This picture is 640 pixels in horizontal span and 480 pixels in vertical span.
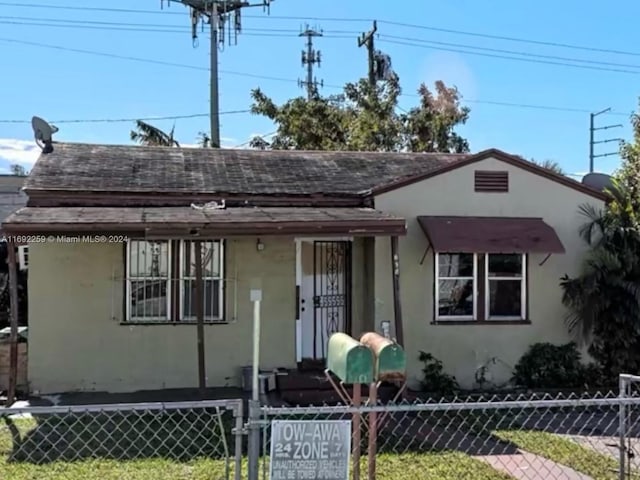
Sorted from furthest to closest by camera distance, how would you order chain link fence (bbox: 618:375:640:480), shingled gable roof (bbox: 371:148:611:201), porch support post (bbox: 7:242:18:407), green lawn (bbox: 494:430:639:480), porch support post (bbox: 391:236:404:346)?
shingled gable roof (bbox: 371:148:611:201) → porch support post (bbox: 391:236:404:346) → porch support post (bbox: 7:242:18:407) → green lawn (bbox: 494:430:639:480) → chain link fence (bbox: 618:375:640:480)

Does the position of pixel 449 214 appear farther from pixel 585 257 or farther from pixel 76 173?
pixel 76 173

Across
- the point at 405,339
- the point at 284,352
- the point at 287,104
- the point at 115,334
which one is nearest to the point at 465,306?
the point at 405,339

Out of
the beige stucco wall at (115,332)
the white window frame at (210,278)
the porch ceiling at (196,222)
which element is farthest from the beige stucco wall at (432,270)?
the white window frame at (210,278)

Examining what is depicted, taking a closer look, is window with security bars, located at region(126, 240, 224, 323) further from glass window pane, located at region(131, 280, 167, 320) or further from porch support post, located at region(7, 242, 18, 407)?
porch support post, located at region(7, 242, 18, 407)

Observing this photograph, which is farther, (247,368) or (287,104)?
(287,104)

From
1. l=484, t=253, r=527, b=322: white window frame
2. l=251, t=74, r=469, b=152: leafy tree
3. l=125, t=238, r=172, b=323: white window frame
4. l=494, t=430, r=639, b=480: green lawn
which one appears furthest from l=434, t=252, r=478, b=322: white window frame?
l=251, t=74, r=469, b=152: leafy tree

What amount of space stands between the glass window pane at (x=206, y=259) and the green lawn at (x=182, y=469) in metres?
4.53

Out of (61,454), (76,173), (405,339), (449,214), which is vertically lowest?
(61,454)

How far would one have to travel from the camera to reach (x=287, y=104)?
28844 mm

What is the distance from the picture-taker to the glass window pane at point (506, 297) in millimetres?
11320

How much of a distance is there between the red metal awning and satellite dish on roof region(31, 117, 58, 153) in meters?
7.28

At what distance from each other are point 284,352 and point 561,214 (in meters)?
5.40

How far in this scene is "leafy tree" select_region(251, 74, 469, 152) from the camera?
89.5ft

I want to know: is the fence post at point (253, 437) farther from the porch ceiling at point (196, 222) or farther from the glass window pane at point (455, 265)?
the glass window pane at point (455, 265)
